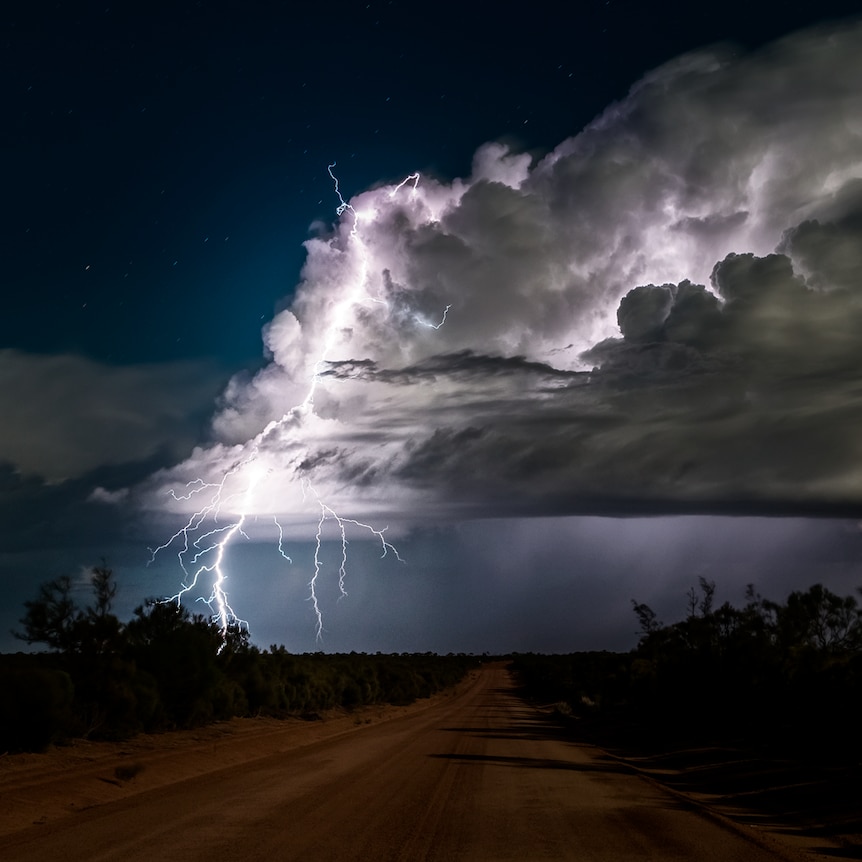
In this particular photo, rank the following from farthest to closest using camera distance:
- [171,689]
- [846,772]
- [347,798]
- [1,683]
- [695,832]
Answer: [171,689], [1,683], [846,772], [347,798], [695,832]

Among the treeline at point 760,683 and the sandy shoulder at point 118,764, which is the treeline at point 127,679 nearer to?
the sandy shoulder at point 118,764

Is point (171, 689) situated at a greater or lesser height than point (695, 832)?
greater

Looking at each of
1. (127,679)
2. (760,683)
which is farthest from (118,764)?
(760,683)

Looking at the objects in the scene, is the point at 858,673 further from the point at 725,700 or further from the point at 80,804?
the point at 80,804

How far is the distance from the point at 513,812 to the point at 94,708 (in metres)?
19.8

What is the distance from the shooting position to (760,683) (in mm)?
40625

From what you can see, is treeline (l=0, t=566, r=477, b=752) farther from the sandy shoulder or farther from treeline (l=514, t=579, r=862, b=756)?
treeline (l=514, t=579, r=862, b=756)

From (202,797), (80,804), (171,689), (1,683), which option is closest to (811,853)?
(202,797)

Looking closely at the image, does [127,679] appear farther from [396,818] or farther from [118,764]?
[396,818]

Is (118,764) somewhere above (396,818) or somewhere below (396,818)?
above

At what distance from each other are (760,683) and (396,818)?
26.4 metres

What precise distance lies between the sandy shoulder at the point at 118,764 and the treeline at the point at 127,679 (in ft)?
2.92

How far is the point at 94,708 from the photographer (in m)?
34.3

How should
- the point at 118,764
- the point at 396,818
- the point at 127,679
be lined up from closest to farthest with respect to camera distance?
the point at 396,818 → the point at 118,764 → the point at 127,679
